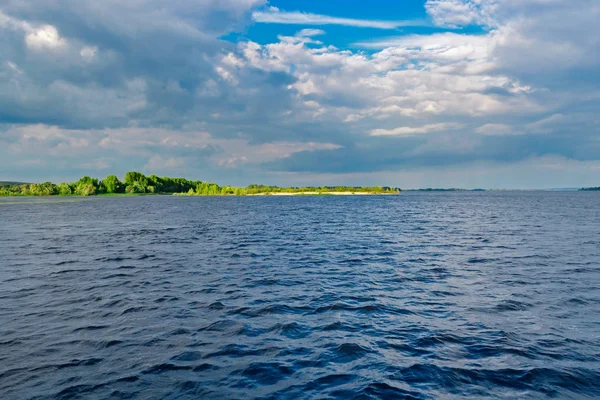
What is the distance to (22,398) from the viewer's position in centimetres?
1165

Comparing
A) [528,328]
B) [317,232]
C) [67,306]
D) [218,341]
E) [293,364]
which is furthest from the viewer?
[317,232]

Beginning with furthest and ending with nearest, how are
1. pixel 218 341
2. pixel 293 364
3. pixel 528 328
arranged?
pixel 528 328 → pixel 218 341 → pixel 293 364

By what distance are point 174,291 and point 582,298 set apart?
84.5ft

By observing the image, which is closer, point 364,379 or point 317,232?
point 364,379

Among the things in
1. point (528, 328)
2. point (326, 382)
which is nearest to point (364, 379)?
point (326, 382)

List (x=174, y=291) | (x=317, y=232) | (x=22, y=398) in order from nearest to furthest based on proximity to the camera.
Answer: (x=22, y=398)
(x=174, y=291)
(x=317, y=232)

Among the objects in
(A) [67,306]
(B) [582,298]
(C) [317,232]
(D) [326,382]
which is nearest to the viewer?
(D) [326,382]

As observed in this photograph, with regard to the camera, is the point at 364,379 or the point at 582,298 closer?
the point at 364,379

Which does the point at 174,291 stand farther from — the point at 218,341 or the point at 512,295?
the point at 512,295

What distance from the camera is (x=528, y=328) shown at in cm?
1812

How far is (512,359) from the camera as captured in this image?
1476cm

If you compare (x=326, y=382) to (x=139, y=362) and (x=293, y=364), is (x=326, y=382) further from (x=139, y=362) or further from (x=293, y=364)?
(x=139, y=362)

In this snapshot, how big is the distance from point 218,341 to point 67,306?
11.1 meters

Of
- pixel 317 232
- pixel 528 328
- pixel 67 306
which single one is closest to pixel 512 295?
pixel 528 328
